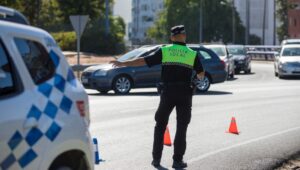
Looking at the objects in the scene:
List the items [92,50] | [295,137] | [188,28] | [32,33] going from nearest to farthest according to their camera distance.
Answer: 1. [32,33]
2. [295,137]
3. [92,50]
4. [188,28]

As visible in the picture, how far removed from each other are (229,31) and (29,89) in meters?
96.5

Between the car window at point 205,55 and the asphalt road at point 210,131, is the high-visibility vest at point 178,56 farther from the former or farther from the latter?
the car window at point 205,55

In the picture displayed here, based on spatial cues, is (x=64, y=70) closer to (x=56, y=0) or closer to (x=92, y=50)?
(x=92, y=50)

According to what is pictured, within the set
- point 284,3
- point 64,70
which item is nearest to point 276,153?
point 64,70

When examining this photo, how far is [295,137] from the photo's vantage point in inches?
447

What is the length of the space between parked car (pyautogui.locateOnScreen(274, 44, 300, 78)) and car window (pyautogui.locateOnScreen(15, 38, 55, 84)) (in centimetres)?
2662

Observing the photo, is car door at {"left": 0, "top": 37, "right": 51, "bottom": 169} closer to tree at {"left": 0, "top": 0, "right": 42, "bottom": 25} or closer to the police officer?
the police officer

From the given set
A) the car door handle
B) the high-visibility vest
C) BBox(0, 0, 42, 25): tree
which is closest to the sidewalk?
the high-visibility vest

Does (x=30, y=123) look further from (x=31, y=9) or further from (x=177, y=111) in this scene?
(x=31, y=9)

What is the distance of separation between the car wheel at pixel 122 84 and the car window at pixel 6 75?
15.4 m

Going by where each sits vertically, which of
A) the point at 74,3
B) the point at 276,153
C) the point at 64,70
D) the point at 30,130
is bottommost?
the point at 276,153

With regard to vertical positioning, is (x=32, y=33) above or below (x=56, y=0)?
below

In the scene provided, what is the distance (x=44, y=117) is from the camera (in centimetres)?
470

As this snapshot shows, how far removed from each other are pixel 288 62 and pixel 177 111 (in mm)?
23830
